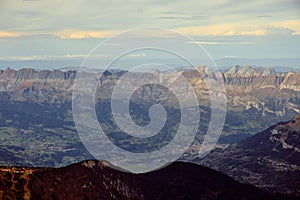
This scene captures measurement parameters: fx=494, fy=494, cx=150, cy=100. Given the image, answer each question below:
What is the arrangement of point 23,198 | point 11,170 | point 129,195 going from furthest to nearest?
point 129,195 → point 11,170 → point 23,198

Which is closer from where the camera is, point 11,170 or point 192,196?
point 11,170

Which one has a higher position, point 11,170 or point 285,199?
point 11,170

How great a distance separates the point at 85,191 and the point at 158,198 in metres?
29.6

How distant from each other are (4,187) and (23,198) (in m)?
7.48

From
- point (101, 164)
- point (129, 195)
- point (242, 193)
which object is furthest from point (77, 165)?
point (242, 193)

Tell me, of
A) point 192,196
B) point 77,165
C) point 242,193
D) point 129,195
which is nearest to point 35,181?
point 77,165

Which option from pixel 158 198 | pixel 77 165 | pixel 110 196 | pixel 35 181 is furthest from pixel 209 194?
pixel 35 181

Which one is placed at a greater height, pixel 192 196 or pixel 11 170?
pixel 11 170

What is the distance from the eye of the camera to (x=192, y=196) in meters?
197

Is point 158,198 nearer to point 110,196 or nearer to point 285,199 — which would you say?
point 110,196

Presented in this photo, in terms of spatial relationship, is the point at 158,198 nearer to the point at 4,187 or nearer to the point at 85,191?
the point at 85,191

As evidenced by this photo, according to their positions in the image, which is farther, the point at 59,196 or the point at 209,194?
the point at 209,194

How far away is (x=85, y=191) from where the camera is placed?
598 ft

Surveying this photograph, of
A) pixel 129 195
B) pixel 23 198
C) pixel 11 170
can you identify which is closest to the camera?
pixel 23 198
